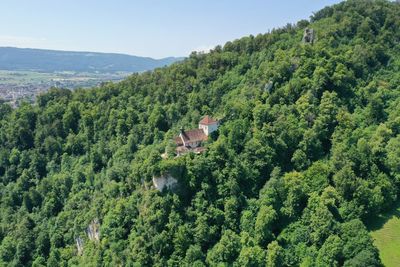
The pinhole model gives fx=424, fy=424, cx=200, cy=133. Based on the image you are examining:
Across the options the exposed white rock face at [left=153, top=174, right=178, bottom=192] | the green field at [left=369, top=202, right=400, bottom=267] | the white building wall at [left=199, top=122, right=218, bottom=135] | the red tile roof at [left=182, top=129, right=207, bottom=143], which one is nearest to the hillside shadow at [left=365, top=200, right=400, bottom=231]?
the green field at [left=369, top=202, right=400, bottom=267]

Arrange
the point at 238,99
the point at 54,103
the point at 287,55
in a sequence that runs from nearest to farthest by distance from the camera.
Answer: the point at 238,99 < the point at 287,55 < the point at 54,103

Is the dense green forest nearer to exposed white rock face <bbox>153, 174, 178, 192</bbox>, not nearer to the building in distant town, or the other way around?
exposed white rock face <bbox>153, 174, 178, 192</bbox>

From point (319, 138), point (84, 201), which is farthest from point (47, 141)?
point (319, 138)

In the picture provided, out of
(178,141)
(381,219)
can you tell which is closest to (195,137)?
(178,141)

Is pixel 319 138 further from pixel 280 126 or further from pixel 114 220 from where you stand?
pixel 114 220

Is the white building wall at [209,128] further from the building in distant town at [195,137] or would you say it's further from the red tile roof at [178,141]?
the red tile roof at [178,141]
